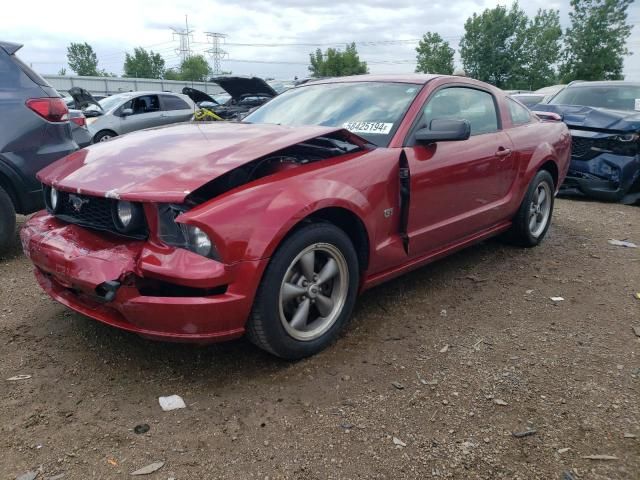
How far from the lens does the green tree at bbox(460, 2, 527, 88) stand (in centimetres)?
5159

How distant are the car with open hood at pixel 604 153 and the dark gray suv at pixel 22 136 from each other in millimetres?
6139

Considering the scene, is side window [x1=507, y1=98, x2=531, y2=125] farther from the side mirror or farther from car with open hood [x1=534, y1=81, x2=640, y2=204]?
car with open hood [x1=534, y1=81, x2=640, y2=204]

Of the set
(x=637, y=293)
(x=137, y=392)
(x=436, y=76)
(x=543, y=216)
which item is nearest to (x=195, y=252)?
(x=137, y=392)

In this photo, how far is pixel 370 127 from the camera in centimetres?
320

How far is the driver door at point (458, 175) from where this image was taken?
3.13 m

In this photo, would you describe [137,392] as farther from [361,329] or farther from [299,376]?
[361,329]

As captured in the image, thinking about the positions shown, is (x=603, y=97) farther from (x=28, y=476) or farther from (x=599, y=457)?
(x=28, y=476)

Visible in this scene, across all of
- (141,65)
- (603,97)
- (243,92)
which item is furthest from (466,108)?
(141,65)

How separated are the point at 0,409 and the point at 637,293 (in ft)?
13.0

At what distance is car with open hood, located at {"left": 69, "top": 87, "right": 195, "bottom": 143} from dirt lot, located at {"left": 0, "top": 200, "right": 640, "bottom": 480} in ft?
28.7

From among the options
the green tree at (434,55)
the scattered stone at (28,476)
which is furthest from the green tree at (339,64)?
the scattered stone at (28,476)

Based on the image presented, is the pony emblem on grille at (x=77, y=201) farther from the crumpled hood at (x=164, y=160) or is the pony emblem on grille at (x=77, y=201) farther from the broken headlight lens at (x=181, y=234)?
the broken headlight lens at (x=181, y=234)

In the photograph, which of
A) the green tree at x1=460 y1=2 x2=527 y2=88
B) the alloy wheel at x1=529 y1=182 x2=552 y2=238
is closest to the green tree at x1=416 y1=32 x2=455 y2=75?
the green tree at x1=460 y1=2 x2=527 y2=88

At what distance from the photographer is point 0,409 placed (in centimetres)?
224
